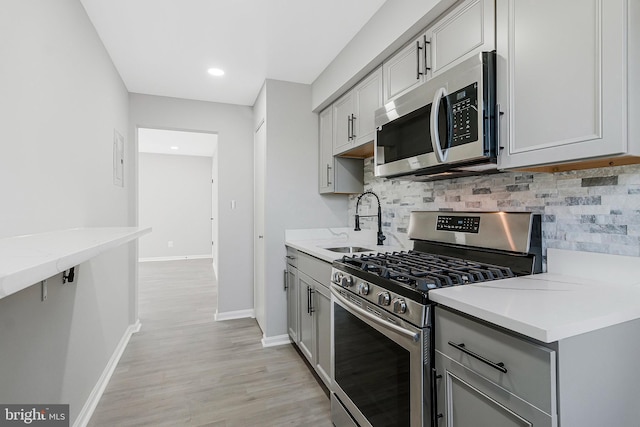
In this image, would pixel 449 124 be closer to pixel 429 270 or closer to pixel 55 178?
pixel 429 270

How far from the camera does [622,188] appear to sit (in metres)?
1.13

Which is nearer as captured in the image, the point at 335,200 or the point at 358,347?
the point at 358,347

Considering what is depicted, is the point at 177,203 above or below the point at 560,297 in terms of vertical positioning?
above

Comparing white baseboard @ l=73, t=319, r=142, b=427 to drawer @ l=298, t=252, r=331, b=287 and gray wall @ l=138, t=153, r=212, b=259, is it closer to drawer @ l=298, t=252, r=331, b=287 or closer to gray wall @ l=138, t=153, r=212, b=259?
drawer @ l=298, t=252, r=331, b=287

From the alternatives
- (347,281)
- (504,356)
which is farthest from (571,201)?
(347,281)

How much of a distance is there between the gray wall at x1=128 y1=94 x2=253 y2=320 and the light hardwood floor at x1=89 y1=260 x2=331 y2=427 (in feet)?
Answer: 1.29

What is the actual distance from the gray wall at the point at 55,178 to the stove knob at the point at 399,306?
1.46 metres

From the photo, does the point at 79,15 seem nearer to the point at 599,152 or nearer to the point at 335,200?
the point at 335,200

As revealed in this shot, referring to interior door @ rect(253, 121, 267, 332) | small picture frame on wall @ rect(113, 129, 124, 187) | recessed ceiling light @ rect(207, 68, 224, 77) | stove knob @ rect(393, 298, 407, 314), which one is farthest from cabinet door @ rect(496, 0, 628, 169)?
small picture frame on wall @ rect(113, 129, 124, 187)

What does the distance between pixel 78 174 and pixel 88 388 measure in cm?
133

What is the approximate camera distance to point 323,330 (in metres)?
2.13

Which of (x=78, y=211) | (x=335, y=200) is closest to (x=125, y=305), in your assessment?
(x=78, y=211)

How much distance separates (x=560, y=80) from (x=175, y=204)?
7790 millimetres

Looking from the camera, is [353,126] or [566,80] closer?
[566,80]
